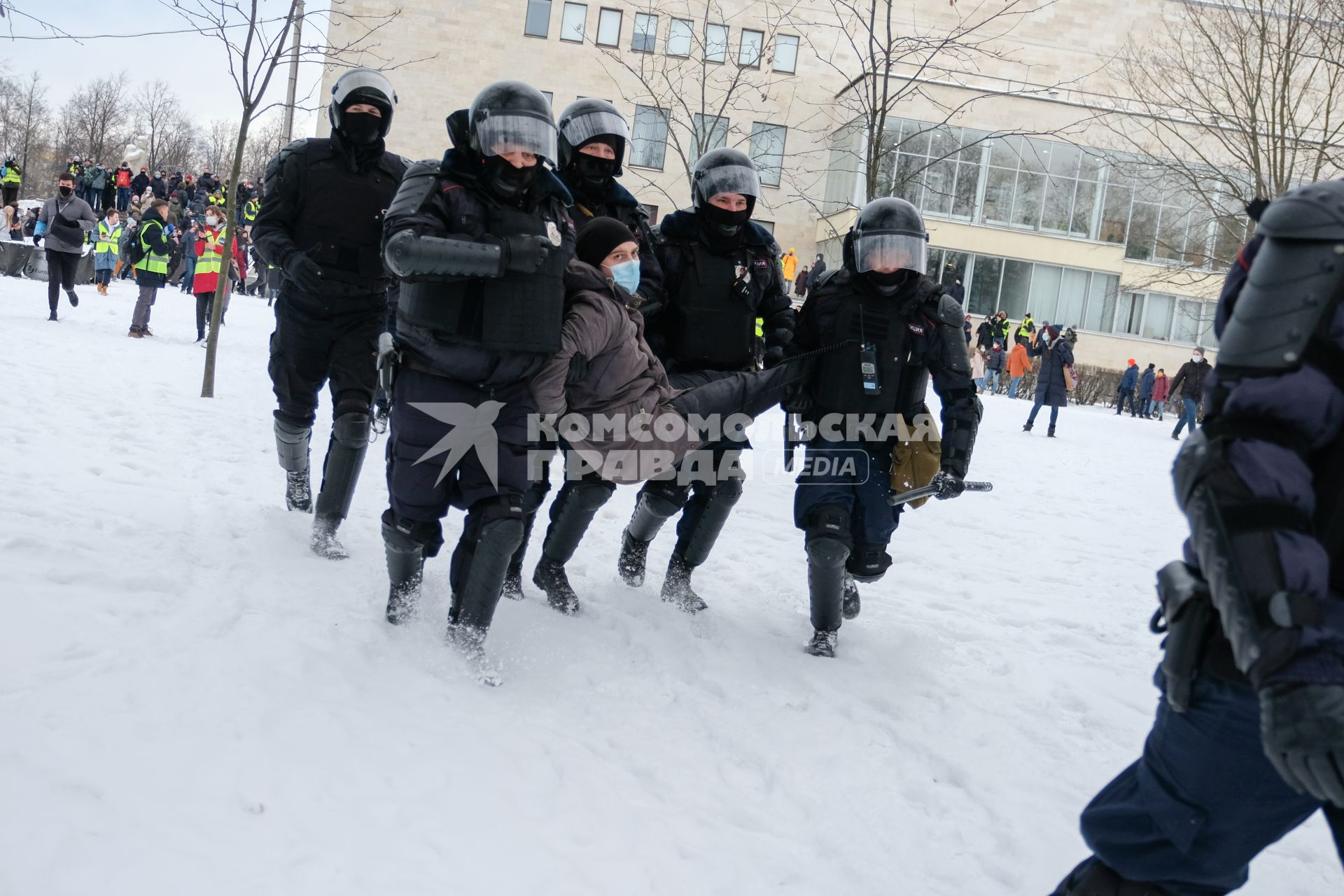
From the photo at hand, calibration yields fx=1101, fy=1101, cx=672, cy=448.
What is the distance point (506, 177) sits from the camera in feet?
12.2

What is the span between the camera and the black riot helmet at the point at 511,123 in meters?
3.62

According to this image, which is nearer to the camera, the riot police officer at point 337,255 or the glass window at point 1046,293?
the riot police officer at point 337,255

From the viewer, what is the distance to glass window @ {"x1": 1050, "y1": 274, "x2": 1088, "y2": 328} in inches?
1403

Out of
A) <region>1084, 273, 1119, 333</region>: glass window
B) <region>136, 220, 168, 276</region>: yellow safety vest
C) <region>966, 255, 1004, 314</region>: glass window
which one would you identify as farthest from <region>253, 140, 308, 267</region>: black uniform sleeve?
<region>1084, 273, 1119, 333</region>: glass window

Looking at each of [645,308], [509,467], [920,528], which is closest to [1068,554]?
[920,528]

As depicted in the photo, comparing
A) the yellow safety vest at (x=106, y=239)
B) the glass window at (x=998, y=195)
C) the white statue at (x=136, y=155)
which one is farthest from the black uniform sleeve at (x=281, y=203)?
the glass window at (x=998, y=195)

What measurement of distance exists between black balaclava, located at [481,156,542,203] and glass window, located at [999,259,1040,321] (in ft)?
110

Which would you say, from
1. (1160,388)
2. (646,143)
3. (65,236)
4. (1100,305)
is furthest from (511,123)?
(1100,305)

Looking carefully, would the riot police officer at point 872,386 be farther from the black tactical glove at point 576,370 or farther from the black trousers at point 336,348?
the black trousers at point 336,348

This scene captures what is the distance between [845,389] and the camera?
4.63m

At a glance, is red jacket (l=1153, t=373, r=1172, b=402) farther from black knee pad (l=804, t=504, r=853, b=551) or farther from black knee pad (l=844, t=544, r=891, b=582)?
black knee pad (l=804, t=504, r=853, b=551)

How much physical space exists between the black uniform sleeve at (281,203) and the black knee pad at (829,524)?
255 cm

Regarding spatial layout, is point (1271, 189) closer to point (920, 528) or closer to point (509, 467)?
point (920, 528)

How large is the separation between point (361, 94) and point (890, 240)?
7.71 ft
